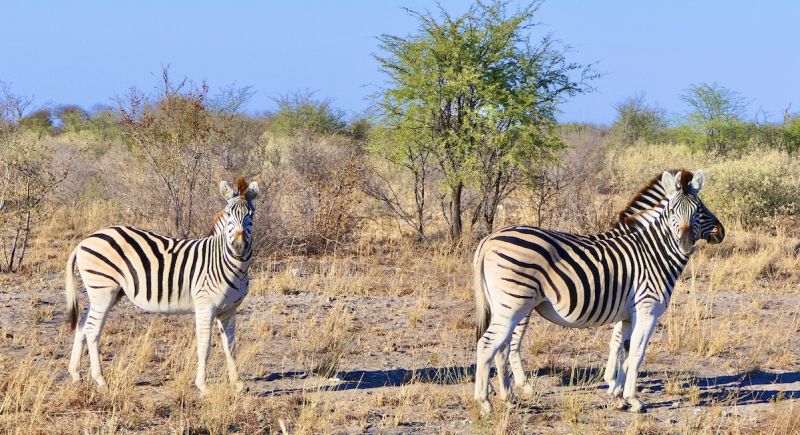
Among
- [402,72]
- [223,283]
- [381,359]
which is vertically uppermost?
[402,72]

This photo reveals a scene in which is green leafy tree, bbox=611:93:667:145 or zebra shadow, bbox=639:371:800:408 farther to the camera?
green leafy tree, bbox=611:93:667:145

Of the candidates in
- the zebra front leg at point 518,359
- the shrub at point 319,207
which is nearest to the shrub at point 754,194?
A: the shrub at point 319,207

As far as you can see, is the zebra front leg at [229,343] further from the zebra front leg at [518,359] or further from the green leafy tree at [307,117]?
the green leafy tree at [307,117]

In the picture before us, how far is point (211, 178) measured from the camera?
43.4ft

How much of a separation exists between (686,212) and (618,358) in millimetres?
1216

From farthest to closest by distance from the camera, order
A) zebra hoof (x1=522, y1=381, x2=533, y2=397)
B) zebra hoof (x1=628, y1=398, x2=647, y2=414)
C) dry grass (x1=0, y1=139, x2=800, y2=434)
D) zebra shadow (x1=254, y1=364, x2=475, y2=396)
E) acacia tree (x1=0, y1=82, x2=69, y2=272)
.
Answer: acacia tree (x1=0, y1=82, x2=69, y2=272), zebra shadow (x1=254, y1=364, x2=475, y2=396), zebra hoof (x1=522, y1=381, x2=533, y2=397), zebra hoof (x1=628, y1=398, x2=647, y2=414), dry grass (x1=0, y1=139, x2=800, y2=434)

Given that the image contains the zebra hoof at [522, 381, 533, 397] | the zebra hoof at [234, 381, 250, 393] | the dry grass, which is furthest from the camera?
the zebra hoof at [522, 381, 533, 397]

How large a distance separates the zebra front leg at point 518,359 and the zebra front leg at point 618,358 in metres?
0.61

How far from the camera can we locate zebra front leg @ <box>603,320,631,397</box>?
6.37 meters

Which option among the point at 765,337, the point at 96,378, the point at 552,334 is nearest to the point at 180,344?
the point at 96,378

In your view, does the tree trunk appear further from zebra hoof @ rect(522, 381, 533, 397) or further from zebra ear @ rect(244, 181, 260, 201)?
zebra ear @ rect(244, 181, 260, 201)

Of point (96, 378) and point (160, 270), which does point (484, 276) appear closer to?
point (160, 270)

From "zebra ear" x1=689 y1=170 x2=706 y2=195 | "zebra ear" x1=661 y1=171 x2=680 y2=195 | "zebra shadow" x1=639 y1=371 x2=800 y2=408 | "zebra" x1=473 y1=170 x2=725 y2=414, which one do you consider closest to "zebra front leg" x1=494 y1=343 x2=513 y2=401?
"zebra" x1=473 y1=170 x2=725 y2=414

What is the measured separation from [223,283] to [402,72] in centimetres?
803
